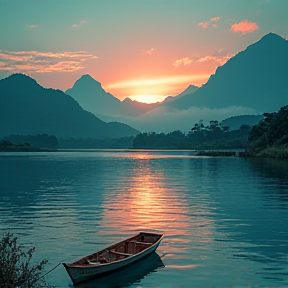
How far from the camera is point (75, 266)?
1748cm

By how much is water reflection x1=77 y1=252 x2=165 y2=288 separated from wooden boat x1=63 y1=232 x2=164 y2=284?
0.29 m

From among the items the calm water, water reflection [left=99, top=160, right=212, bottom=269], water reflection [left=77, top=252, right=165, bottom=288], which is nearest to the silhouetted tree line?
the calm water

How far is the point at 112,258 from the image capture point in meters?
19.8

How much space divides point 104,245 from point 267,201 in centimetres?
2227

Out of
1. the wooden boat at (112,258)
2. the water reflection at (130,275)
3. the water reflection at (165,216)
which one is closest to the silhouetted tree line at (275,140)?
the water reflection at (165,216)

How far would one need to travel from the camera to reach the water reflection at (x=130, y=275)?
60.1 ft

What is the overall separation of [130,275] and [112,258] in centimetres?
105

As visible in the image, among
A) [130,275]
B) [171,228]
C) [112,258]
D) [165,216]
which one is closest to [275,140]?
[165,216]

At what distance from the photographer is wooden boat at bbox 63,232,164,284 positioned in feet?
58.3

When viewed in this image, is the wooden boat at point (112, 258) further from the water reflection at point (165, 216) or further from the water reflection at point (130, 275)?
the water reflection at point (165, 216)

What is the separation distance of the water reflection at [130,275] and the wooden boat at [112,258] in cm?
29

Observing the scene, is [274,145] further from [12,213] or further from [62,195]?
[12,213]

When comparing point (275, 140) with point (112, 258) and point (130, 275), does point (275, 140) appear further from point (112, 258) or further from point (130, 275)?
point (130, 275)

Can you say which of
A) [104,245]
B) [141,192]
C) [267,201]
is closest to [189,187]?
[141,192]
